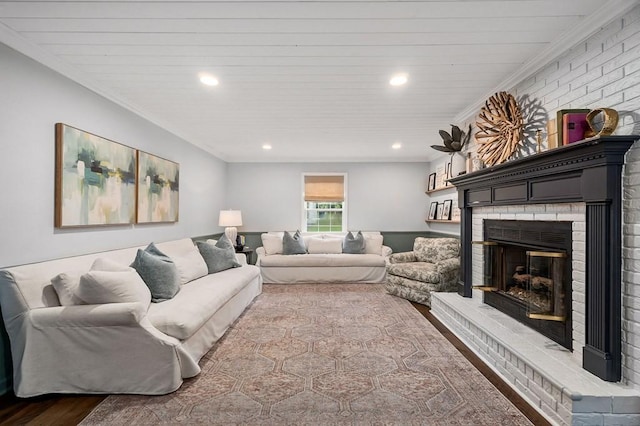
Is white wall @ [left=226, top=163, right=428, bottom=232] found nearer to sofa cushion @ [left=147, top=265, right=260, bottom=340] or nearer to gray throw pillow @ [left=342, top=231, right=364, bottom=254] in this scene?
gray throw pillow @ [left=342, top=231, right=364, bottom=254]

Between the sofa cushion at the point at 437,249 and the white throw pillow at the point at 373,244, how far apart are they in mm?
1023

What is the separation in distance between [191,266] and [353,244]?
3323mm

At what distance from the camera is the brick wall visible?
72.4 inches

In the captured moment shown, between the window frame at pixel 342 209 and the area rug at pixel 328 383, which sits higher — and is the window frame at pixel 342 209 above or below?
above

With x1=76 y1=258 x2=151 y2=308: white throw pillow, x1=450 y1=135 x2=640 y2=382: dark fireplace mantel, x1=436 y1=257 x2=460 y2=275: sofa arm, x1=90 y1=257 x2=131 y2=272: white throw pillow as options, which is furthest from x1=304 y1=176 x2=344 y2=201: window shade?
x1=450 y1=135 x2=640 y2=382: dark fireplace mantel

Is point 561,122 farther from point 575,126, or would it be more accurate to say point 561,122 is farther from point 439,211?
point 439,211

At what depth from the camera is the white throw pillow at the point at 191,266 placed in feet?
11.8

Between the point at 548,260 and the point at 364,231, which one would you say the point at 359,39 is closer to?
the point at 548,260

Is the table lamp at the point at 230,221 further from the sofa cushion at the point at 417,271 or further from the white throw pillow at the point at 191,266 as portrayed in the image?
the sofa cushion at the point at 417,271

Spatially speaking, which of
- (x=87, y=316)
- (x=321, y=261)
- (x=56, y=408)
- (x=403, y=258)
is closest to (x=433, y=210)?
(x=403, y=258)

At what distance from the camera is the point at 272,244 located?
20.9 feet

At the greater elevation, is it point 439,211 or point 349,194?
point 349,194

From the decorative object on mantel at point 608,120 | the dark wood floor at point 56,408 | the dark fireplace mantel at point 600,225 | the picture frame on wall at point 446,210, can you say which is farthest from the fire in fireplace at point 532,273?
the picture frame on wall at point 446,210

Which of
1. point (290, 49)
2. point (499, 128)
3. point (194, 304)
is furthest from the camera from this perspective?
point (499, 128)
